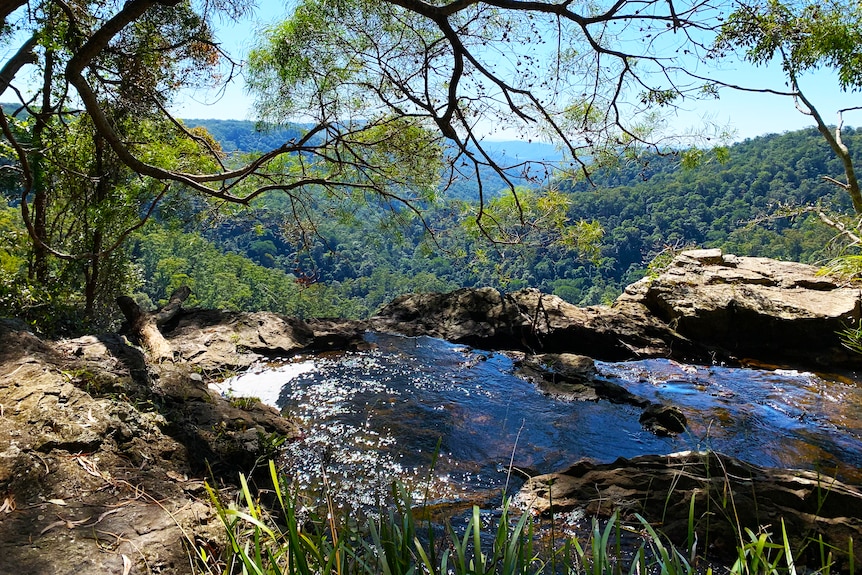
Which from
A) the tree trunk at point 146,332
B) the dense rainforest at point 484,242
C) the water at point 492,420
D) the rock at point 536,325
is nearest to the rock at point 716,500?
the water at point 492,420

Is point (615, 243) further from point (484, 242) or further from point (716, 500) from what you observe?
point (716, 500)

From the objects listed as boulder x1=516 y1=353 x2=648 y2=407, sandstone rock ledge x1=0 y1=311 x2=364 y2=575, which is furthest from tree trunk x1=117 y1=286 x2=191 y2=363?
boulder x1=516 y1=353 x2=648 y2=407

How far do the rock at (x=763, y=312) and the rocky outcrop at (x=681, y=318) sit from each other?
0.04ft

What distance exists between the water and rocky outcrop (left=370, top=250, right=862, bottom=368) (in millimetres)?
613

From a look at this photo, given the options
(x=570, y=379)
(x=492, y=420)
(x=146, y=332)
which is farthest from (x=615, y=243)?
(x=146, y=332)

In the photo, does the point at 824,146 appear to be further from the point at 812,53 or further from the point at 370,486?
the point at 370,486

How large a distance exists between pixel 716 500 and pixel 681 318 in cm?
546

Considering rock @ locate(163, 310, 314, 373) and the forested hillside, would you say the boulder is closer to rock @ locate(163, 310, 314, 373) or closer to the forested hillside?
rock @ locate(163, 310, 314, 373)

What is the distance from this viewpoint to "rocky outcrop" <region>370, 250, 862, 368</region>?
676 centimetres

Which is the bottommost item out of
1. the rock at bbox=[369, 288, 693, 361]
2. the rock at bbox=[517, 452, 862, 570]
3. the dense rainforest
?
the rock at bbox=[517, 452, 862, 570]

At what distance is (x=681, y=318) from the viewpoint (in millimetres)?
7238

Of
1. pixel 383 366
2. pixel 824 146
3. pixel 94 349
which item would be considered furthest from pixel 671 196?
pixel 94 349

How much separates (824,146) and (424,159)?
188 feet

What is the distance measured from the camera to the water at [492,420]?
356 cm
